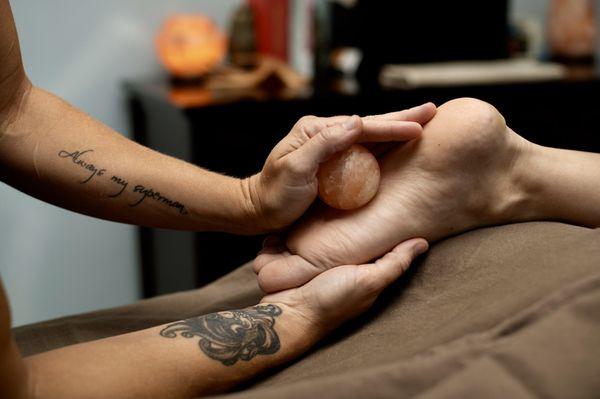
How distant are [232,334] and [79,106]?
5.02ft

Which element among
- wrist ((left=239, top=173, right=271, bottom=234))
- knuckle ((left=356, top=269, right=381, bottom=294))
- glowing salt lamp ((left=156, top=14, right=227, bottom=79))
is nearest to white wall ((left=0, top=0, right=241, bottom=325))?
glowing salt lamp ((left=156, top=14, right=227, bottom=79))

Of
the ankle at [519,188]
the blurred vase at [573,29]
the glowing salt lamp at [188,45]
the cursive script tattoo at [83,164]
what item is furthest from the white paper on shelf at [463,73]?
the cursive script tattoo at [83,164]

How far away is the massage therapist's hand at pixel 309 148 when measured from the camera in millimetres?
889

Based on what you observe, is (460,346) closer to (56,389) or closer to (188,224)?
(56,389)

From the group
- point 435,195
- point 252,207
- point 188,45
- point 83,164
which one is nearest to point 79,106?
point 188,45

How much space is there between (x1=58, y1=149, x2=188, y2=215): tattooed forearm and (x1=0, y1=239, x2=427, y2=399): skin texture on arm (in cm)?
21

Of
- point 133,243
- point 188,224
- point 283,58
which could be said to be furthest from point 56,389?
point 283,58

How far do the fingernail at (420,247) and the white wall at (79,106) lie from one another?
1.51 metres

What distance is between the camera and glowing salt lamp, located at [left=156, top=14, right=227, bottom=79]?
207 centimetres

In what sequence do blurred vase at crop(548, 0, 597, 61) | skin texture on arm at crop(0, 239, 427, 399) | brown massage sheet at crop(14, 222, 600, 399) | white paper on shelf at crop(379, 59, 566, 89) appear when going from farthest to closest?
blurred vase at crop(548, 0, 597, 61) < white paper on shelf at crop(379, 59, 566, 89) < skin texture on arm at crop(0, 239, 427, 399) < brown massage sheet at crop(14, 222, 600, 399)

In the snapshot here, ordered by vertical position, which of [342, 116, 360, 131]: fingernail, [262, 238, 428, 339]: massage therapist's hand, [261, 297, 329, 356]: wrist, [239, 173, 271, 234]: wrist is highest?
[342, 116, 360, 131]: fingernail

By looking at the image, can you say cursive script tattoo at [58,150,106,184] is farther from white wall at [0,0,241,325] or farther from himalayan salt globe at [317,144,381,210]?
white wall at [0,0,241,325]

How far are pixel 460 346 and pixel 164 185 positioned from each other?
21.6 inches

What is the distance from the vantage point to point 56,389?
68 centimetres
